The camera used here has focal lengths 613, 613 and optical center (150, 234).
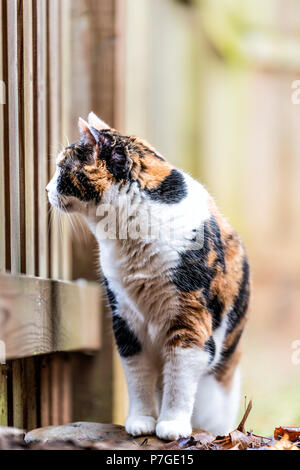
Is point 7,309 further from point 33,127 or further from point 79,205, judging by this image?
point 33,127

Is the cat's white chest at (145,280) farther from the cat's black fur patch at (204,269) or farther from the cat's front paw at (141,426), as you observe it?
the cat's front paw at (141,426)

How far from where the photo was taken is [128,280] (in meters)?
1.98

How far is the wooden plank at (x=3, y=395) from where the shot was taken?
1845 mm

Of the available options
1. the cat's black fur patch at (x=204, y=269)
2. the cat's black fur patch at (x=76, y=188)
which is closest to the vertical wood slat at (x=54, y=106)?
the cat's black fur patch at (x=76, y=188)

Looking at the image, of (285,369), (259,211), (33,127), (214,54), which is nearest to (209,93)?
(214,54)

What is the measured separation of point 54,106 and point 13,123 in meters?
0.57

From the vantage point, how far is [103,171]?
6.50 ft

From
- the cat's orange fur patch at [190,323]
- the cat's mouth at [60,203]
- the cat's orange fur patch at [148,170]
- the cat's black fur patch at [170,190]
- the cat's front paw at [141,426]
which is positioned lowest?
the cat's front paw at [141,426]

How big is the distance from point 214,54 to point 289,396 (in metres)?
2.73

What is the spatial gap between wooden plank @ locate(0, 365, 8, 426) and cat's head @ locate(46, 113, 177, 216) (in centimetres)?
56

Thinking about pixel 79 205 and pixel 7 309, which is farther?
pixel 79 205

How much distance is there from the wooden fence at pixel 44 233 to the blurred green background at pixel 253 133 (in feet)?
5.44

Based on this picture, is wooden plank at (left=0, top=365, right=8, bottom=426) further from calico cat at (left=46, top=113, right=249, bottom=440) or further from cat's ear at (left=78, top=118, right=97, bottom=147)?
cat's ear at (left=78, top=118, right=97, bottom=147)

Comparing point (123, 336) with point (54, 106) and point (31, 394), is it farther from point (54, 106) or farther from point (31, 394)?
point (54, 106)
